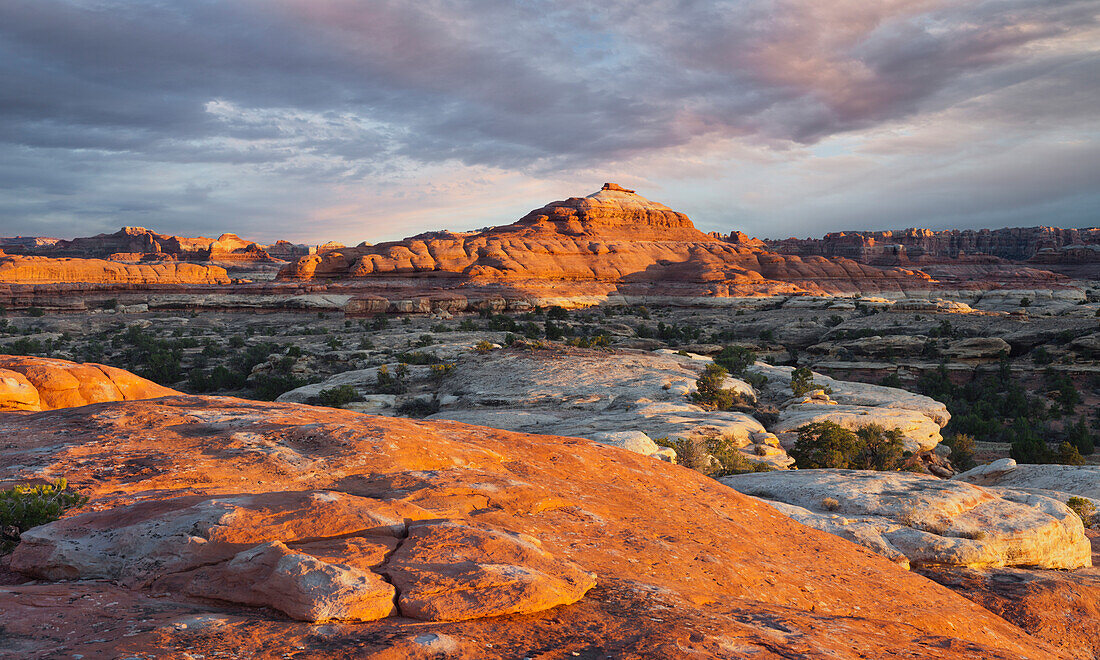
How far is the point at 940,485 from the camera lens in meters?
9.73

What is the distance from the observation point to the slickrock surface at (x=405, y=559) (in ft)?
10.8

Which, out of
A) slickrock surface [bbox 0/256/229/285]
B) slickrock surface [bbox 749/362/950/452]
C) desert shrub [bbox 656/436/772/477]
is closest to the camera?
desert shrub [bbox 656/436/772/477]

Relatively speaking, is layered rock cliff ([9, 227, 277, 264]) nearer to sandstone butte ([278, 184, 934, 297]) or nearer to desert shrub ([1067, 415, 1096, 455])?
sandstone butte ([278, 184, 934, 297])

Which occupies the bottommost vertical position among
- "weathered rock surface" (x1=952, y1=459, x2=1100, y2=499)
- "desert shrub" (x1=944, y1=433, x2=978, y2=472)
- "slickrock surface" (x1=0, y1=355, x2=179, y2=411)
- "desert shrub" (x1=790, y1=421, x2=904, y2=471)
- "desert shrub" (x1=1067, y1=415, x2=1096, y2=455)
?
"desert shrub" (x1=1067, y1=415, x2=1096, y2=455)

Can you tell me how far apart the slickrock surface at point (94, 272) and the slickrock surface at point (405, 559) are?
82.4m

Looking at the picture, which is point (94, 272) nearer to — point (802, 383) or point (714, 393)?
point (714, 393)

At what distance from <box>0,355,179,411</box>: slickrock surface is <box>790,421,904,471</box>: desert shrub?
13.8 m

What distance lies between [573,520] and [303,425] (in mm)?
3351

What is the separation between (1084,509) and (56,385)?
57.9 feet

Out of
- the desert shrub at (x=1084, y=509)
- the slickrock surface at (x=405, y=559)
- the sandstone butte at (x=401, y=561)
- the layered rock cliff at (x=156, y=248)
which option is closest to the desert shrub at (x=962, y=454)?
the desert shrub at (x=1084, y=509)

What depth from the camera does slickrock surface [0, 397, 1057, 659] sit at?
328cm

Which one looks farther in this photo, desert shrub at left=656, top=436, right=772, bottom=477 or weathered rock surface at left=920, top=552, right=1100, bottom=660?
desert shrub at left=656, top=436, right=772, bottom=477

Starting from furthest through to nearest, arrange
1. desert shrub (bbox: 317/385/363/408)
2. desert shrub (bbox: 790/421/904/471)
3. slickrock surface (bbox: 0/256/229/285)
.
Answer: slickrock surface (bbox: 0/256/229/285), desert shrub (bbox: 317/385/363/408), desert shrub (bbox: 790/421/904/471)

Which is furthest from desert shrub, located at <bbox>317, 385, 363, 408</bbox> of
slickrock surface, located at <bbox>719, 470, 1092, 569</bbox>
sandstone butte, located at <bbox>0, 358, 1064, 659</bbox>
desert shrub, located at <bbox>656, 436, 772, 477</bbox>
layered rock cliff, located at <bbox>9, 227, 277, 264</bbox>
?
layered rock cliff, located at <bbox>9, 227, 277, 264</bbox>
